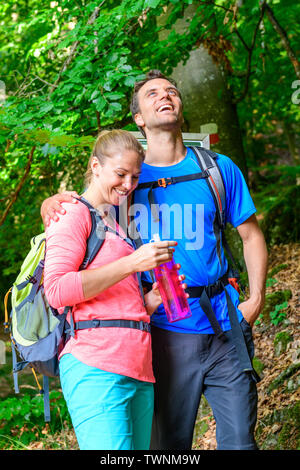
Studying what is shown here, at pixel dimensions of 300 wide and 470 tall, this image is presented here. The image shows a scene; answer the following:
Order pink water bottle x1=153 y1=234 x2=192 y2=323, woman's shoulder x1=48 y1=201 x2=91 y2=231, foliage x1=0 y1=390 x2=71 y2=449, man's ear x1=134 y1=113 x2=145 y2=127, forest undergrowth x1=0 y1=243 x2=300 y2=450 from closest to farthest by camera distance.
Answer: woman's shoulder x1=48 y1=201 x2=91 y2=231
pink water bottle x1=153 y1=234 x2=192 y2=323
man's ear x1=134 y1=113 x2=145 y2=127
forest undergrowth x1=0 y1=243 x2=300 y2=450
foliage x1=0 y1=390 x2=71 y2=449

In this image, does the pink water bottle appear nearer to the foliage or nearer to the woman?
the woman

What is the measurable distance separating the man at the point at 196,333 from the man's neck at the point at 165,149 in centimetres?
4

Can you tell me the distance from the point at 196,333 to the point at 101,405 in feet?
2.41

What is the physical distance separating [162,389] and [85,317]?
751 millimetres

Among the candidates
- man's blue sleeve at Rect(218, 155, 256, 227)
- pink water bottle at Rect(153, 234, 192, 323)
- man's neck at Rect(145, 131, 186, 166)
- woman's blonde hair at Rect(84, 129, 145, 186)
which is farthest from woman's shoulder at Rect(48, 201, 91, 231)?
man's blue sleeve at Rect(218, 155, 256, 227)

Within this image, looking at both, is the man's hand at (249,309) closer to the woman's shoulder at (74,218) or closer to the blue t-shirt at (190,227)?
the blue t-shirt at (190,227)

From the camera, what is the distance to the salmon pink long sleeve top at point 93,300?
1961mm

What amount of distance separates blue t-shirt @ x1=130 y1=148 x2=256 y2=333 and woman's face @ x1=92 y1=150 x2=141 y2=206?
38cm

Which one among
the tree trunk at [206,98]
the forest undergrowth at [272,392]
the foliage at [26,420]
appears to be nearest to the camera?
the forest undergrowth at [272,392]

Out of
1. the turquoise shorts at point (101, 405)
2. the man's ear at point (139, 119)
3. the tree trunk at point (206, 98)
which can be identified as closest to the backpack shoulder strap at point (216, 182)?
the man's ear at point (139, 119)

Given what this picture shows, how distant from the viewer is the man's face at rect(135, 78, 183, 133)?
271cm

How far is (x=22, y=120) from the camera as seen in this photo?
3.75 m

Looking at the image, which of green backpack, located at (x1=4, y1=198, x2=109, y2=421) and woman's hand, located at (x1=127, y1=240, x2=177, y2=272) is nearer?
woman's hand, located at (x1=127, y1=240, x2=177, y2=272)

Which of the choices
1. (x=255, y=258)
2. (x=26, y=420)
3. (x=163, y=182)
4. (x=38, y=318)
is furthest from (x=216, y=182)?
(x=26, y=420)
